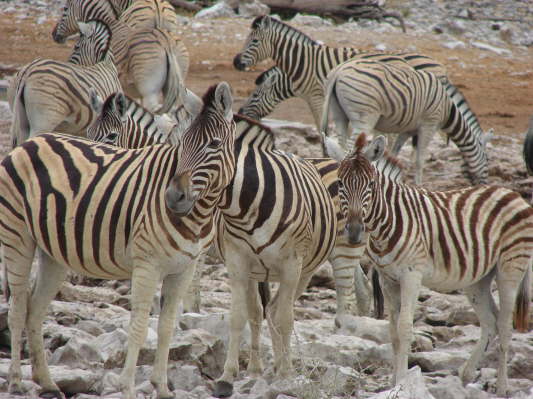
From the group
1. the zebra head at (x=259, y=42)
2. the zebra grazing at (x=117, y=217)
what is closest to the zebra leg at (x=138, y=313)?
the zebra grazing at (x=117, y=217)

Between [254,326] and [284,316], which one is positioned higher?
[284,316]

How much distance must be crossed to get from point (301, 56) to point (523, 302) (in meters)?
7.14

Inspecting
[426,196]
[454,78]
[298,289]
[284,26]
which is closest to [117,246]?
[298,289]

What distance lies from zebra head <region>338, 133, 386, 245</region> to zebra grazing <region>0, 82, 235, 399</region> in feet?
3.19

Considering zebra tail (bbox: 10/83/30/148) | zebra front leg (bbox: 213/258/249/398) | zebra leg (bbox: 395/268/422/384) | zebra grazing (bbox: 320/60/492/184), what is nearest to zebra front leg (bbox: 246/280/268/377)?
zebra front leg (bbox: 213/258/249/398)

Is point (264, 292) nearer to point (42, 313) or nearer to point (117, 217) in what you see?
point (42, 313)

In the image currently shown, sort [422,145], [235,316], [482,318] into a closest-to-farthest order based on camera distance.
→ 1. [235,316]
2. [482,318]
3. [422,145]

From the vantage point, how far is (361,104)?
11508mm

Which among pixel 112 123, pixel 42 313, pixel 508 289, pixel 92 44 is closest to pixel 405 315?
pixel 508 289

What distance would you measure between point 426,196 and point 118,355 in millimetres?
2458

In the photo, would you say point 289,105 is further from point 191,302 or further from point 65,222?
point 65,222

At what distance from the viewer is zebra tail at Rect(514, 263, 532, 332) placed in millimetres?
6750

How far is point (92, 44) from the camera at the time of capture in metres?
11.9

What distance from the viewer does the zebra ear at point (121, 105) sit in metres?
7.94
